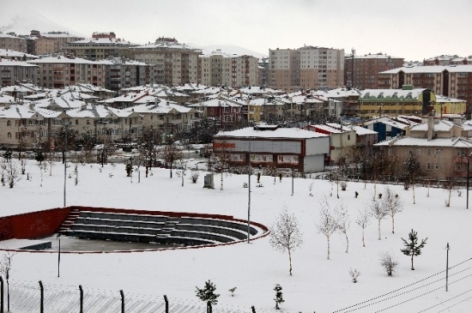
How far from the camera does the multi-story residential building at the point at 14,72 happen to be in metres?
64.0

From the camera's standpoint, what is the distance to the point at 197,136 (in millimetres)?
40844

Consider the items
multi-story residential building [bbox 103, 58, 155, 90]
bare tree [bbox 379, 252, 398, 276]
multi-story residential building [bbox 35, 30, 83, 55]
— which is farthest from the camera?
multi-story residential building [bbox 35, 30, 83, 55]

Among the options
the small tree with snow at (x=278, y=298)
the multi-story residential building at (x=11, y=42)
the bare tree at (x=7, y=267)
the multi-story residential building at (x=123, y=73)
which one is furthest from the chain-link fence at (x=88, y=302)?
the multi-story residential building at (x=11, y=42)

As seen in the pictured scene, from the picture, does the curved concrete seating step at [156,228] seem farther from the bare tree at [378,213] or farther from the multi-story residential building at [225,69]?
the multi-story residential building at [225,69]

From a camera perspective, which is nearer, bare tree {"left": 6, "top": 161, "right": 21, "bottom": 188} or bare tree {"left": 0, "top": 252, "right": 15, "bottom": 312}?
bare tree {"left": 0, "top": 252, "right": 15, "bottom": 312}

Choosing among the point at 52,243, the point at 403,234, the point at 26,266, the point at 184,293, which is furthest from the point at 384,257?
the point at 52,243

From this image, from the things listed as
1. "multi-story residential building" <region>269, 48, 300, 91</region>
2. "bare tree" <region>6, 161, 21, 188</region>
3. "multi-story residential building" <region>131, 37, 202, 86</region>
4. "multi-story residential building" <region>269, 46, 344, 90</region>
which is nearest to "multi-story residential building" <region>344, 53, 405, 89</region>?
"multi-story residential building" <region>269, 46, 344, 90</region>

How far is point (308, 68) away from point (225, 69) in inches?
444

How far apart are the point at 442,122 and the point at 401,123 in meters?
9.39

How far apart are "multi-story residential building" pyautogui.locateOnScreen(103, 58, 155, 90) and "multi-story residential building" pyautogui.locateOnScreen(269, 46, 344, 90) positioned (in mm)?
25202

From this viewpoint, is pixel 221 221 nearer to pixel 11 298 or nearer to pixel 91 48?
pixel 11 298

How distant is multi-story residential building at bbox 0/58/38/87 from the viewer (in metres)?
64.0

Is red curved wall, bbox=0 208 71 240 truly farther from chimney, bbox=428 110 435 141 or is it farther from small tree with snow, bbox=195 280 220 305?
chimney, bbox=428 110 435 141

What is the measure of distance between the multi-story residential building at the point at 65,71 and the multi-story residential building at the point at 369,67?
3258cm
